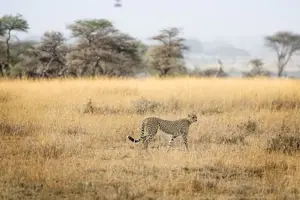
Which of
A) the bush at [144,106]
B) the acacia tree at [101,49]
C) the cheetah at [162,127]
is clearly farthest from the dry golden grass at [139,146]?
the acacia tree at [101,49]

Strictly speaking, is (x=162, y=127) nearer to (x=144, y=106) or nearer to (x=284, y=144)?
(x=284, y=144)

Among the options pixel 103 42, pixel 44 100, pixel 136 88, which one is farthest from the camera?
pixel 103 42

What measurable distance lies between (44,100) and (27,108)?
126 cm

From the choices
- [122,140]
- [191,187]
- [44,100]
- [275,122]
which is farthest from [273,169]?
[44,100]

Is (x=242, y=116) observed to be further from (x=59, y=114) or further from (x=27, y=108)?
(x=27, y=108)

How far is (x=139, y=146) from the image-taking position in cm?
759

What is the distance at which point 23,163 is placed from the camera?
248 inches

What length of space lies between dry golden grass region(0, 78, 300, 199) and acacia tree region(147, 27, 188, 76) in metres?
16.2

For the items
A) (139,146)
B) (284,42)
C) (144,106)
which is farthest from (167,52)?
(139,146)

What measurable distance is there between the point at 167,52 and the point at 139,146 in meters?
23.0

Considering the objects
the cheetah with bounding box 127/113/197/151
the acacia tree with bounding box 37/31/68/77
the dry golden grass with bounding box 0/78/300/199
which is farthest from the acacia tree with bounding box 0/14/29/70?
the cheetah with bounding box 127/113/197/151

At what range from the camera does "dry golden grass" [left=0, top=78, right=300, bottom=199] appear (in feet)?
17.8

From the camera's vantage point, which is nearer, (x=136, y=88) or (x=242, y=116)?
(x=242, y=116)

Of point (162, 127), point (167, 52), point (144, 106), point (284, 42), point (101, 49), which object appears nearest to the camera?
point (162, 127)
